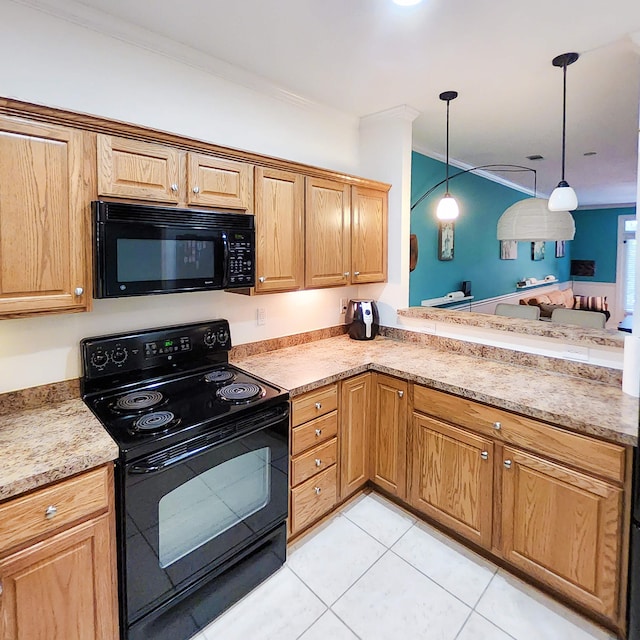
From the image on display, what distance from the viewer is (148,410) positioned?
1722 mm

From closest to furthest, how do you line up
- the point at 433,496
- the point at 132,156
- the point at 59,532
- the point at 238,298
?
the point at 59,532 → the point at 132,156 → the point at 433,496 → the point at 238,298

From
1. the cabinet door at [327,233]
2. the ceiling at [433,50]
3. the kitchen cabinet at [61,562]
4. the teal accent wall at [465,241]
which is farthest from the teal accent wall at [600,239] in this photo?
the kitchen cabinet at [61,562]

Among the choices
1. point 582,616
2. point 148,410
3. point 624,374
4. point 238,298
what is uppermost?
point 238,298

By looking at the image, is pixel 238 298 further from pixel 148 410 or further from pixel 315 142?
pixel 315 142

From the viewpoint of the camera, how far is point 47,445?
1.39 m

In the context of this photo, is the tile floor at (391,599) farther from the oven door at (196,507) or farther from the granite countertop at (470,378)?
the granite countertop at (470,378)

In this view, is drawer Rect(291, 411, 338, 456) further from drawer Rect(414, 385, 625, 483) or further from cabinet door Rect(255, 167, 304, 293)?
cabinet door Rect(255, 167, 304, 293)

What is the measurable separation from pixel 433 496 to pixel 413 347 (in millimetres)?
985

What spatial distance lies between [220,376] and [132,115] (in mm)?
1345

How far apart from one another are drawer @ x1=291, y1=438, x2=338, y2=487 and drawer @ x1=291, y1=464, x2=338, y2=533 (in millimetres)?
36

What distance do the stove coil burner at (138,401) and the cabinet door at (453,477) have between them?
1.37m

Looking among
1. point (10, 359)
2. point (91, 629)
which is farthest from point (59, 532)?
point (10, 359)

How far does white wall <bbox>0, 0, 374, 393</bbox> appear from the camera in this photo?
1648 mm

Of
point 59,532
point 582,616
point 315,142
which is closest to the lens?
point 59,532
